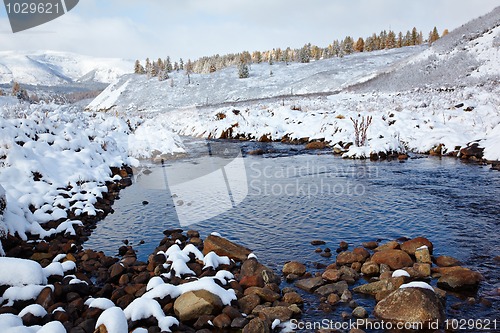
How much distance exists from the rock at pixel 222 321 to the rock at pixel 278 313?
462 millimetres

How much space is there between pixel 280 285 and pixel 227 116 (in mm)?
25705

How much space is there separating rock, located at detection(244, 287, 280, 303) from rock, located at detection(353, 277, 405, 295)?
117 cm

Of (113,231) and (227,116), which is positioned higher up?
(227,116)

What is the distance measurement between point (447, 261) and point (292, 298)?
2699mm

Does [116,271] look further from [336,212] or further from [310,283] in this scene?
[336,212]

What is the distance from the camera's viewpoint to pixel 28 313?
13.7 feet

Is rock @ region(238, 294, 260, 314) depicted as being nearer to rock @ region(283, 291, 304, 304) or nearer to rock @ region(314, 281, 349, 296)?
rock @ region(283, 291, 304, 304)

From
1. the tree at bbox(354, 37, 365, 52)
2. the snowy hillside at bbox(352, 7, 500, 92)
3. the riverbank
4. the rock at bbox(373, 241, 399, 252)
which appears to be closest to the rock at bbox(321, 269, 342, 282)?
the riverbank

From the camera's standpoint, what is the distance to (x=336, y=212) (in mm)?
8922

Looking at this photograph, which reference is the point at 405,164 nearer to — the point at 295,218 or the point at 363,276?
the point at 295,218

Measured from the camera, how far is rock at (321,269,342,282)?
17.9 ft

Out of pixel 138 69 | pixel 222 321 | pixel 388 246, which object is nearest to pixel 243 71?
pixel 138 69

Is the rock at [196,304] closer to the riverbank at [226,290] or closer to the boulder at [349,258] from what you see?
the riverbank at [226,290]

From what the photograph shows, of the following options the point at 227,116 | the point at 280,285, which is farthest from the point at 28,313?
the point at 227,116
